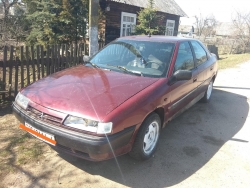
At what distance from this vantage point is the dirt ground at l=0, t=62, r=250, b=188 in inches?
104

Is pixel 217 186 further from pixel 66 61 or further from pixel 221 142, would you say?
pixel 66 61

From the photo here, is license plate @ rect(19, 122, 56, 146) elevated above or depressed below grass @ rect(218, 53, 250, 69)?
below

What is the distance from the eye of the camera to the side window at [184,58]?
12.0 feet

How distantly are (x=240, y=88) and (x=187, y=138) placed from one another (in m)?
4.49

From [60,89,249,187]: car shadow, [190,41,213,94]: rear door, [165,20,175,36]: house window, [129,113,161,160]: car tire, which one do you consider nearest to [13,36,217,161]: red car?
[129,113,161,160]: car tire

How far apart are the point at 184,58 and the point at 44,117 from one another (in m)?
2.60

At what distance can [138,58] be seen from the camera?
11.9ft

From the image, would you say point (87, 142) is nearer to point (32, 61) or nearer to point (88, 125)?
point (88, 125)

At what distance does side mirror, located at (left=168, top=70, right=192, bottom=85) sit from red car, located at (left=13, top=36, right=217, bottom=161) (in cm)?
1

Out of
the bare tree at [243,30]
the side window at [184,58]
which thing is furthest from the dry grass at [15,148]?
the bare tree at [243,30]

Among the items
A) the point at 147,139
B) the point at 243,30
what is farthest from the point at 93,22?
the point at 243,30

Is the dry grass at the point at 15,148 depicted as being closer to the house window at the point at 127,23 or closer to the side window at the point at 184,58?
the side window at the point at 184,58

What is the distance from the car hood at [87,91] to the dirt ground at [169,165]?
860 millimetres

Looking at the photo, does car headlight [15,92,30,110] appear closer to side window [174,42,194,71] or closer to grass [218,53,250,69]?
side window [174,42,194,71]
